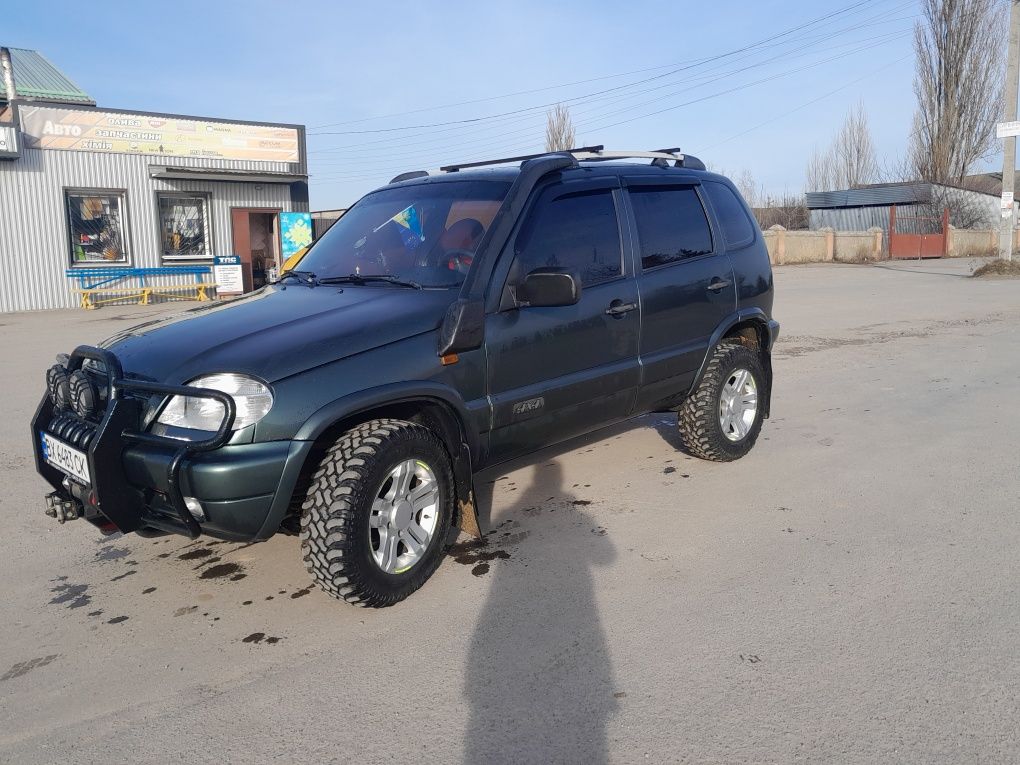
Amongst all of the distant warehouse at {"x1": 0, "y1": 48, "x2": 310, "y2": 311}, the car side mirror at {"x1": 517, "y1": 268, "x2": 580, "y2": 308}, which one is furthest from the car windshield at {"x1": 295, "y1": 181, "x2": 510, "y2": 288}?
the distant warehouse at {"x1": 0, "y1": 48, "x2": 310, "y2": 311}

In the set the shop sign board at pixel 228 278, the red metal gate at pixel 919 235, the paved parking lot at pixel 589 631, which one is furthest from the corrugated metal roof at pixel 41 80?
the red metal gate at pixel 919 235

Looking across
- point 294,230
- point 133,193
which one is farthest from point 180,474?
point 294,230

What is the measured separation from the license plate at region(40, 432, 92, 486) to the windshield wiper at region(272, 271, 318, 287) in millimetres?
1461

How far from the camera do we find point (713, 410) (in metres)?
5.36

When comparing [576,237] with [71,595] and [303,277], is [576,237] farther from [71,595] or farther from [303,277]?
[71,595]

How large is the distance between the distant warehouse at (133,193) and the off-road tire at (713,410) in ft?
60.2

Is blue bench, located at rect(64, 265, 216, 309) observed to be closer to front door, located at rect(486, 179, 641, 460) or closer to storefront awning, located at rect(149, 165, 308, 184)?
storefront awning, located at rect(149, 165, 308, 184)

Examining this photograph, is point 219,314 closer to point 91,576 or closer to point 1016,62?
point 91,576

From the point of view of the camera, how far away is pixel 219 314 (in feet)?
13.1

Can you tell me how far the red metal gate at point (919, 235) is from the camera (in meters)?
37.2

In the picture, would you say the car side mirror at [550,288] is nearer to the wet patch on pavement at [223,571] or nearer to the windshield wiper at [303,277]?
the windshield wiper at [303,277]

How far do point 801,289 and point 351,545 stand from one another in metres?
19.6

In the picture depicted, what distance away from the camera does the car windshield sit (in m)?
4.09

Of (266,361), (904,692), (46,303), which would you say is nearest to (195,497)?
(266,361)
